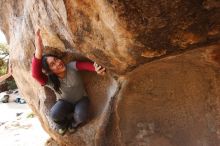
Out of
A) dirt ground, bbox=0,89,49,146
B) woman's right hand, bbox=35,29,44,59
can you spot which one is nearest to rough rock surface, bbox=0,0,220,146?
woman's right hand, bbox=35,29,44,59

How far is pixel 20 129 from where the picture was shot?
7.88 meters

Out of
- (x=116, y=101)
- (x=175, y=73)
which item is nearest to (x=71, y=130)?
(x=116, y=101)

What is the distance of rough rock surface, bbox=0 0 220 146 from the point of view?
2.93m

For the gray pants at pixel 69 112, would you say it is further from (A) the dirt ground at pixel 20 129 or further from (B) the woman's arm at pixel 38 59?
(A) the dirt ground at pixel 20 129

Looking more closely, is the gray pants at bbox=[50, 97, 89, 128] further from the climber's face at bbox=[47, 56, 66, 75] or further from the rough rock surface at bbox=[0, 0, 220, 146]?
the climber's face at bbox=[47, 56, 66, 75]

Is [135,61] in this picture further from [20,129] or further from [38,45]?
[20,129]

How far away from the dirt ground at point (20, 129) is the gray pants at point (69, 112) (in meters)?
1.99

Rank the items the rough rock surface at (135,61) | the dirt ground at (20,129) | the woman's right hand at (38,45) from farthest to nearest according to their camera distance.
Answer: the dirt ground at (20,129)
the woman's right hand at (38,45)
the rough rock surface at (135,61)

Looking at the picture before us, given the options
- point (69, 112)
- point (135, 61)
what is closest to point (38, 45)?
point (69, 112)

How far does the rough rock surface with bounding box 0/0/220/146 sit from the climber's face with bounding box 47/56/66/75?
0.15 metres

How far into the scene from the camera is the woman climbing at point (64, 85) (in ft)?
13.6

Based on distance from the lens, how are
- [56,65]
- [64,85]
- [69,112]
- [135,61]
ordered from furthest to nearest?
1. [69,112]
2. [64,85]
3. [56,65]
4. [135,61]

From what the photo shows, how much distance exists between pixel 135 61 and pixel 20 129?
5.13m

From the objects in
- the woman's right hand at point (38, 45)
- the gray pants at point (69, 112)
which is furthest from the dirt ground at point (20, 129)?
the woman's right hand at point (38, 45)
